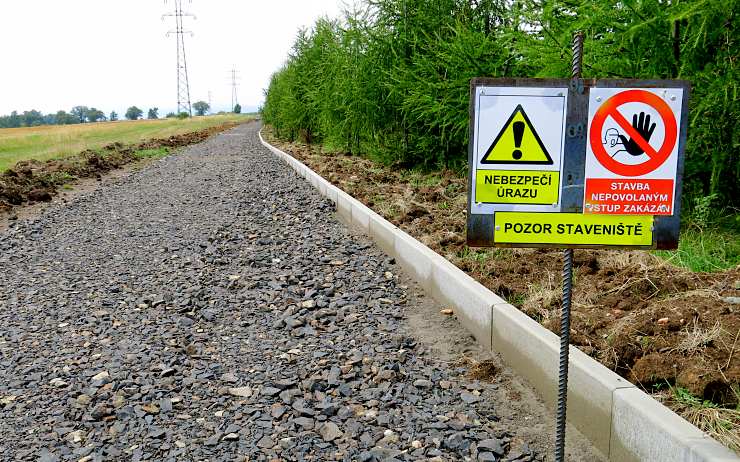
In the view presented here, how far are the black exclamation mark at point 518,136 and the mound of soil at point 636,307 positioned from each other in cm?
141

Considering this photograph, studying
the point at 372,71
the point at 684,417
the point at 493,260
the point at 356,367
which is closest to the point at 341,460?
the point at 356,367

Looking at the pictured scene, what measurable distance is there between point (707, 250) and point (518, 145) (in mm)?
3313

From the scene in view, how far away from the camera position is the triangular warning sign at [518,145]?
2.40m

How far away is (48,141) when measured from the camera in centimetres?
3406

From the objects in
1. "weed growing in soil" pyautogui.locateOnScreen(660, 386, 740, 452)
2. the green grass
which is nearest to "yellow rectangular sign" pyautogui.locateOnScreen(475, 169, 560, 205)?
"weed growing in soil" pyautogui.locateOnScreen(660, 386, 740, 452)

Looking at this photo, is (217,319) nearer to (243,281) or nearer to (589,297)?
(243,281)

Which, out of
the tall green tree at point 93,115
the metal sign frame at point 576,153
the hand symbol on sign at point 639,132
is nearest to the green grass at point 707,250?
the metal sign frame at point 576,153

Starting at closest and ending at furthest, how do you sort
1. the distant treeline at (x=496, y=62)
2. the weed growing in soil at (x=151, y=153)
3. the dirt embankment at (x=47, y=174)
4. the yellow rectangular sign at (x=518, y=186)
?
the yellow rectangular sign at (x=518, y=186)
the distant treeline at (x=496, y=62)
the dirt embankment at (x=47, y=174)
the weed growing in soil at (x=151, y=153)

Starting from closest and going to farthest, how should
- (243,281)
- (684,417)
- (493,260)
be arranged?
(684,417) < (493,260) < (243,281)

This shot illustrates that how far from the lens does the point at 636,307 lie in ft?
12.9

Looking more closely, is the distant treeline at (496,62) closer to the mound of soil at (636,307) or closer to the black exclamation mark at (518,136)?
the mound of soil at (636,307)

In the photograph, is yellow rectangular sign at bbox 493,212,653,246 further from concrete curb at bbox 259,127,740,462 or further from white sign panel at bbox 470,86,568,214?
concrete curb at bbox 259,127,740,462

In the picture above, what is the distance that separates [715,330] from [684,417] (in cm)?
73

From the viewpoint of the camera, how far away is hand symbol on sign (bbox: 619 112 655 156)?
7.76 ft
